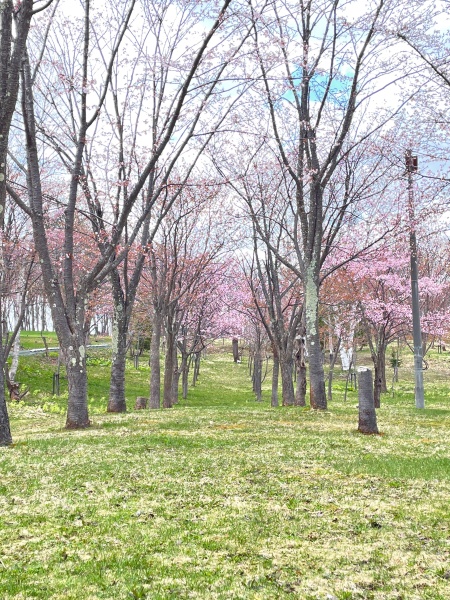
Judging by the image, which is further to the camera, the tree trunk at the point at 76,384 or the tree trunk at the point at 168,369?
the tree trunk at the point at 168,369

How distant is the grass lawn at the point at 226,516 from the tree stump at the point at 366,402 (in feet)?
1.56

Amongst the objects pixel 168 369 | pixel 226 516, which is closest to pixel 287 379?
pixel 168 369

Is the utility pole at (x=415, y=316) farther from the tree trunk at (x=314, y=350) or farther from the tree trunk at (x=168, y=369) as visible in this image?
the tree trunk at (x=168, y=369)

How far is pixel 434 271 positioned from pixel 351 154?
25.5 m

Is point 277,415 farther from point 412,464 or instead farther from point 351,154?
point 351,154

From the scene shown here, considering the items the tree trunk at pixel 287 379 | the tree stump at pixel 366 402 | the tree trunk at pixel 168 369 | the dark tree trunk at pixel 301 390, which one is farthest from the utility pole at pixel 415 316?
the tree trunk at pixel 168 369

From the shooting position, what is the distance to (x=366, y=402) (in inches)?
559

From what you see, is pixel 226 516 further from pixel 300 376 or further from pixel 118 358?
pixel 300 376

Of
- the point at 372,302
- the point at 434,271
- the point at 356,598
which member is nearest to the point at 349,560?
the point at 356,598

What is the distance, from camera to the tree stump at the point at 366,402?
13.7 m

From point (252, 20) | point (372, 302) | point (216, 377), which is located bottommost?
point (216, 377)

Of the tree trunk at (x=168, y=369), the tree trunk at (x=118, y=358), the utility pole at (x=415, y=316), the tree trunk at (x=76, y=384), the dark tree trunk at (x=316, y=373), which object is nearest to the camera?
the tree trunk at (x=76, y=384)

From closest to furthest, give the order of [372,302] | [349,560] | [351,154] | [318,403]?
[349,560], [318,403], [351,154], [372,302]

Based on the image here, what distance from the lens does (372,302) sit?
3334 cm
